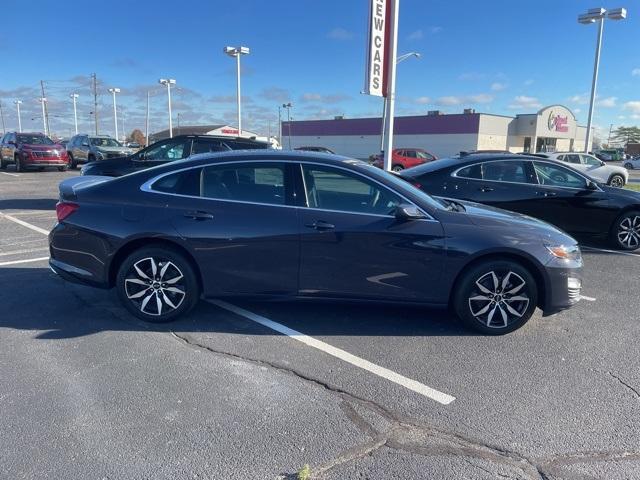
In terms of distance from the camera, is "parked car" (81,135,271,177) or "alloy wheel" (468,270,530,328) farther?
"parked car" (81,135,271,177)

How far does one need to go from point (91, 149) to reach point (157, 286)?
21462 millimetres

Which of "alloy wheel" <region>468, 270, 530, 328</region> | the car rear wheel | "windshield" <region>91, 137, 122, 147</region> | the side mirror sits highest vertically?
"windshield" <region>91, 137, 122, 147</region>

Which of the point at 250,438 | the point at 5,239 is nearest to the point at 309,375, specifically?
the point at 250,438

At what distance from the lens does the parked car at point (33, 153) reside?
2122 centimetres

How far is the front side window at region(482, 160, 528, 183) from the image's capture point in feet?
27.0

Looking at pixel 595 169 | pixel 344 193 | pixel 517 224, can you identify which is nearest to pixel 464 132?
pixel 595 169

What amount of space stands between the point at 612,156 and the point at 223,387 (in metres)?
66.8

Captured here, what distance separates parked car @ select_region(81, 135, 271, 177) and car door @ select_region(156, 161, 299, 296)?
21.2ft

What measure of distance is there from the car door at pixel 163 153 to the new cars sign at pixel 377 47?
482 cm

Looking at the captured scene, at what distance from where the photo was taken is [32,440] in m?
2.87

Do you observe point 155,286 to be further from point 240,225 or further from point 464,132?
point 464,132

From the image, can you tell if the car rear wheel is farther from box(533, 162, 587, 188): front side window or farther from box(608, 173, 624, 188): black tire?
box(533, 162, 587, 188): front side window

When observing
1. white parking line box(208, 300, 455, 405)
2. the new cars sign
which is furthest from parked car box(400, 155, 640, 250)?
the new cars sign

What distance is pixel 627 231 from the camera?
26.3ft
